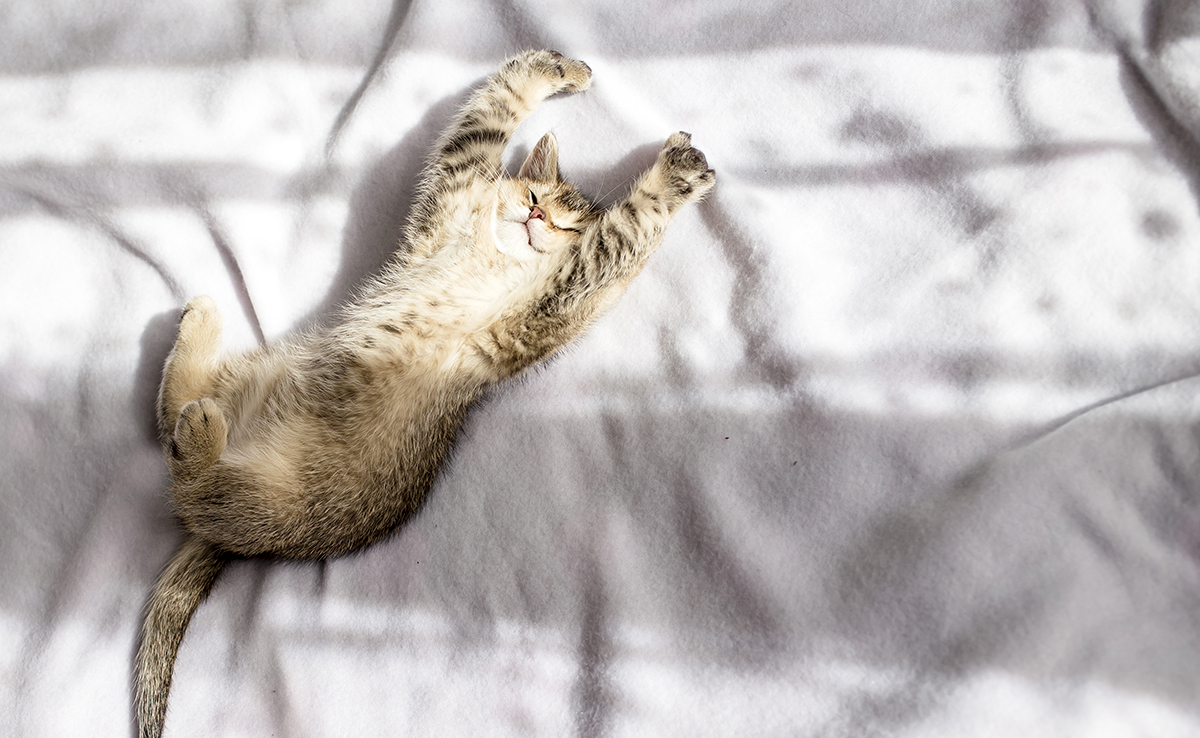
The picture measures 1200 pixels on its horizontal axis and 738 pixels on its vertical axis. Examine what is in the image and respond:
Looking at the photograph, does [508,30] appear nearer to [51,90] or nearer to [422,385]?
[422,385]

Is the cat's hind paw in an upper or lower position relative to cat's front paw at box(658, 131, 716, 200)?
lower

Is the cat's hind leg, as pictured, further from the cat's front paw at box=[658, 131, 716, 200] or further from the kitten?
the cat's front paw at box=[658, 131, 716, 200]

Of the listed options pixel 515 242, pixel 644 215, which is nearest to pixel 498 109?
pixel 515 242

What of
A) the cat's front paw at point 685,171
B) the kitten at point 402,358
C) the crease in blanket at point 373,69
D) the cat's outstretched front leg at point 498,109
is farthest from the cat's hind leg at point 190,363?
the cat's front paw at point 685,171

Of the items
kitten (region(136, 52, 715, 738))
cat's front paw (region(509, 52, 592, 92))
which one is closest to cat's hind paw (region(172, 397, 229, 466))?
kitten (region(136, 52, 715, 738))

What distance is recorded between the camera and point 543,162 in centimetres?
127

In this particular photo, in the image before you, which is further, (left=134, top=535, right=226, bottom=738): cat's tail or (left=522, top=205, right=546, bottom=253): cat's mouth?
(left=522, top=205, right=546, bottom=253): cat's mouth

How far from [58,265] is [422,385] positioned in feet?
2.49

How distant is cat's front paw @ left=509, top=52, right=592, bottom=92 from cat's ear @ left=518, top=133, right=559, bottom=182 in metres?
0.10

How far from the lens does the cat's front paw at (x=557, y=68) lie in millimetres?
1238

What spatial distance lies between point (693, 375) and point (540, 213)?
0.40 m

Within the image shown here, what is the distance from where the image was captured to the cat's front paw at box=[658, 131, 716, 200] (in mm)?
1152

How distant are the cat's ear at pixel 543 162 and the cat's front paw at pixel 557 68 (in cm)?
10

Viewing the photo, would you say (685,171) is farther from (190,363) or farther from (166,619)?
(166,619)
